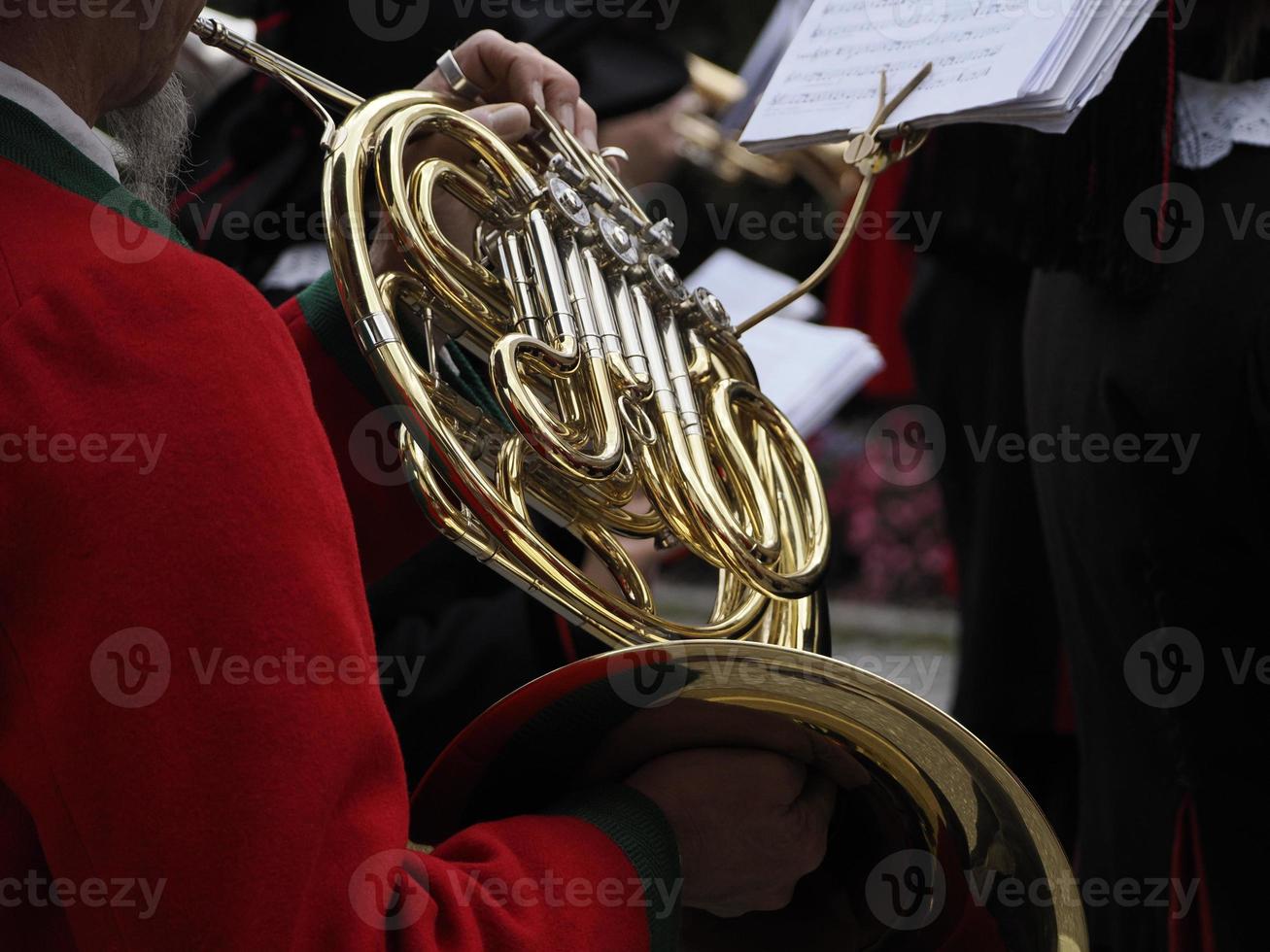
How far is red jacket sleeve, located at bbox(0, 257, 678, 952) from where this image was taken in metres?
0.73

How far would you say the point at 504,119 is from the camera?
1.27 m

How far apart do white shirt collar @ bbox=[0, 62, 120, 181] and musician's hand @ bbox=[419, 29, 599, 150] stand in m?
0.52

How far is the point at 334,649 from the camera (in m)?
0.76

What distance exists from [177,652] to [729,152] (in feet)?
11.5

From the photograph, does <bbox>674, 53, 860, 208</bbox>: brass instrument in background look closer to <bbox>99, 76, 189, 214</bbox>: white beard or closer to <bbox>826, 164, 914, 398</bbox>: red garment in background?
<bbox>826, 164, 914, 398</bbox>: red garment in background

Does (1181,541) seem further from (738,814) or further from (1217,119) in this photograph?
(738,814)

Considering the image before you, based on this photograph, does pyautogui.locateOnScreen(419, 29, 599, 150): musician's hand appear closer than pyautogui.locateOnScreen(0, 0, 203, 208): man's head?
No

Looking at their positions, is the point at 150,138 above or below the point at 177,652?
above

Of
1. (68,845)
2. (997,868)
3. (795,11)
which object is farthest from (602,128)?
(68,845)

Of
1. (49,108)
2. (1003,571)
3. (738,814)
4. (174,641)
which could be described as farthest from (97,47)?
(1003,571)

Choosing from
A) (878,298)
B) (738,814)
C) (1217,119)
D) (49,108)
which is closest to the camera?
(49,108)

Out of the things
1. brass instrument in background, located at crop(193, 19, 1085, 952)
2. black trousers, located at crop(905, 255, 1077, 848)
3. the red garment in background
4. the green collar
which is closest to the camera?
the green collar

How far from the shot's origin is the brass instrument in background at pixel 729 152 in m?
3.64

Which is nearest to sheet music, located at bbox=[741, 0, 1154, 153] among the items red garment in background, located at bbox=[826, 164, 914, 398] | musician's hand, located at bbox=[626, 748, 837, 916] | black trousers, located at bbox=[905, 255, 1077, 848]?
musician's hand, located at bbox=[626, 748, 837, 916]
